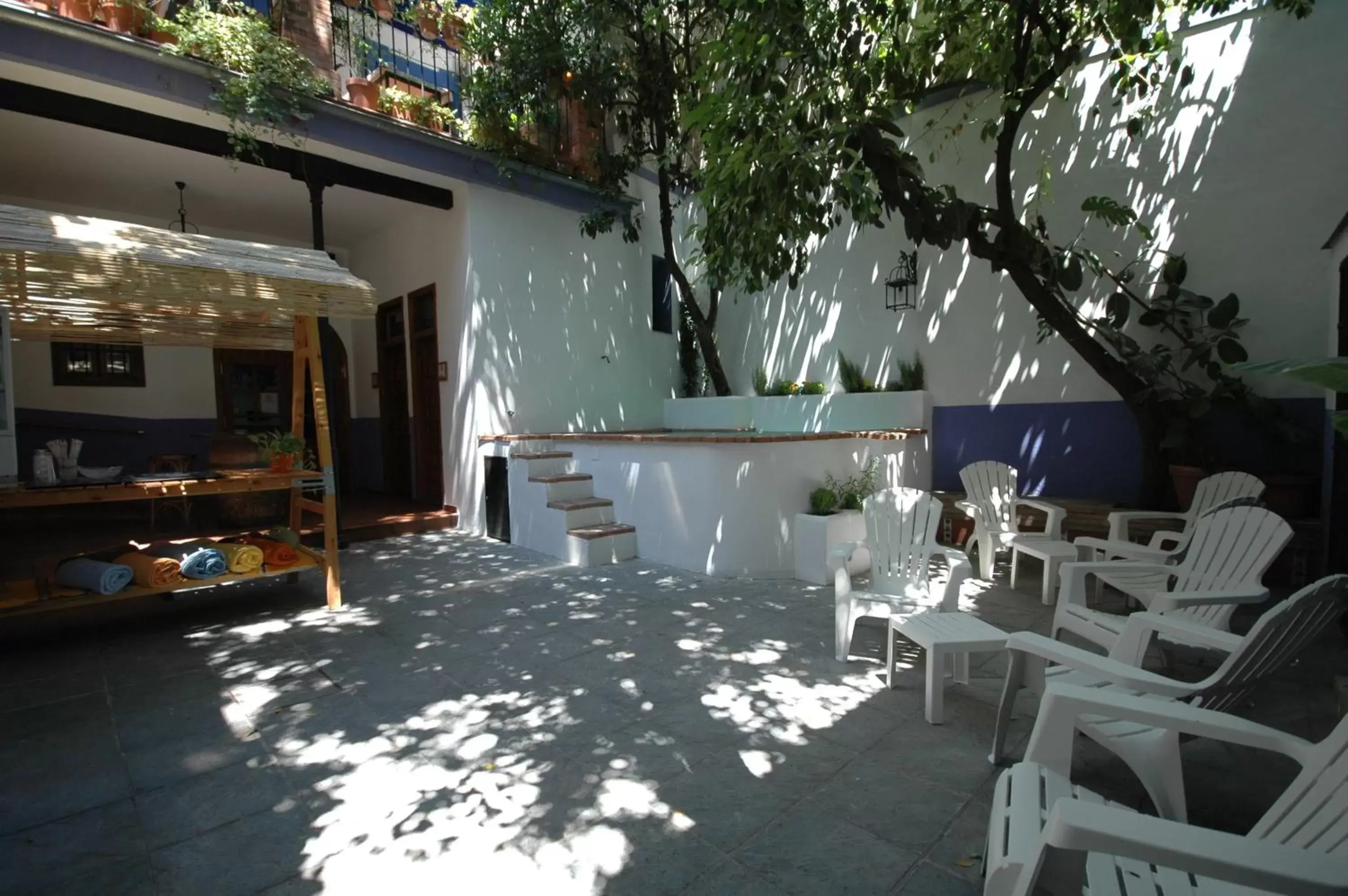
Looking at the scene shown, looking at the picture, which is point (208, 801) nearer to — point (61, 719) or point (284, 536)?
point (61, 719)

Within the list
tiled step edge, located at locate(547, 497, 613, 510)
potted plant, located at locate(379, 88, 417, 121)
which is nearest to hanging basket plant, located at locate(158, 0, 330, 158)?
potted plant, located at locate(379, 88, 417, 121)

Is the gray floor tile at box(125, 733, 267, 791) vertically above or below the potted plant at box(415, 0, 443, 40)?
below

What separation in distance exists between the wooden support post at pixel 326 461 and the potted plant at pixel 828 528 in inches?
138

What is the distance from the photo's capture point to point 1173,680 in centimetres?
210

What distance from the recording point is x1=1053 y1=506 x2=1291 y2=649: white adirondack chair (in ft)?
9.52

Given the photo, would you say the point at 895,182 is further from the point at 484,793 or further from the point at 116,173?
the point at 116,173

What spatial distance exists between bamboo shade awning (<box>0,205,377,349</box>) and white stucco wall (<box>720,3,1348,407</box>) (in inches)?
220

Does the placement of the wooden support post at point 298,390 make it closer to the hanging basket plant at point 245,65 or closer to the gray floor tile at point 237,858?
the hanging basket plant at point 245,65

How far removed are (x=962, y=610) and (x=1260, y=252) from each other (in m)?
4.06

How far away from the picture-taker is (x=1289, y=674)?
3297mm

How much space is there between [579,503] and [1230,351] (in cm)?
566

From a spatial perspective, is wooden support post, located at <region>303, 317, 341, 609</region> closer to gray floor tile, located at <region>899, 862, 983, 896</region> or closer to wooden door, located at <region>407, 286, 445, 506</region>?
wooden door, located at <region>407, 286, 445, 506</region>

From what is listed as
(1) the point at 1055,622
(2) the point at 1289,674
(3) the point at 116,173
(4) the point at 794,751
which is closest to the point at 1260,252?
(2) the point at 1289,674

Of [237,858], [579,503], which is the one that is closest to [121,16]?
[579,503]
